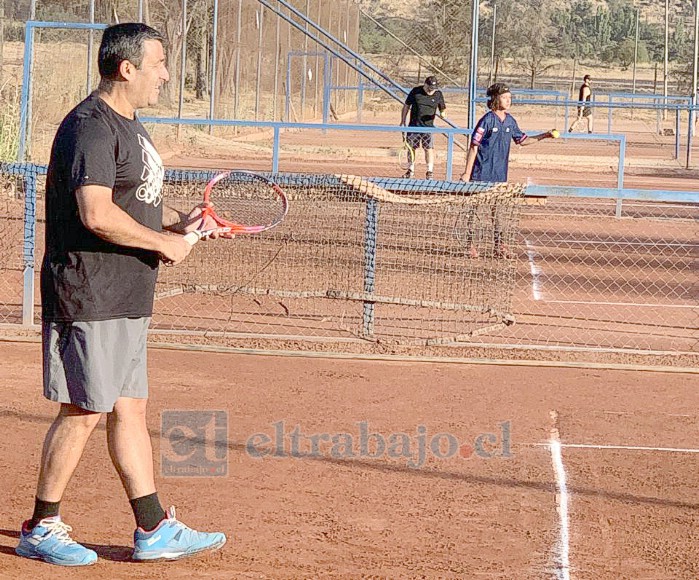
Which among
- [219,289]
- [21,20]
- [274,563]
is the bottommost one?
[274,563]

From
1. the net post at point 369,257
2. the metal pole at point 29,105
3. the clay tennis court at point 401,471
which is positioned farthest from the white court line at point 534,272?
the metal pole at point 29,105

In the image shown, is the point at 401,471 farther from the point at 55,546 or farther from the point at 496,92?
the point at 496,92

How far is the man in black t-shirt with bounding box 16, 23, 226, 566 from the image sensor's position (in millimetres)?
4648

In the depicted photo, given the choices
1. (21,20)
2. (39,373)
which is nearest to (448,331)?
(39,373)

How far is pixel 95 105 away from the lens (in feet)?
15.4

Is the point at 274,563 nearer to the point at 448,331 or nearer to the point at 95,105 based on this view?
the point at 95,105

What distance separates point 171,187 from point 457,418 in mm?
4419

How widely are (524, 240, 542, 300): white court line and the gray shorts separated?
7.23m

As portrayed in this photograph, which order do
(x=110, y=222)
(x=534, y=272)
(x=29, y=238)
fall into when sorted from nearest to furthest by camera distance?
1. (x=110, y=222)
2. (x=29, y=238)
3. (x=534, y=272)

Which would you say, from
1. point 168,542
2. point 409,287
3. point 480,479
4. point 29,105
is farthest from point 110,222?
point 29,105

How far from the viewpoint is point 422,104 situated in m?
20.2

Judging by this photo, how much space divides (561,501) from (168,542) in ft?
6.66

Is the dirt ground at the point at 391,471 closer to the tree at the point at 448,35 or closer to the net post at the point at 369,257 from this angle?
the net post at the point at 369,257

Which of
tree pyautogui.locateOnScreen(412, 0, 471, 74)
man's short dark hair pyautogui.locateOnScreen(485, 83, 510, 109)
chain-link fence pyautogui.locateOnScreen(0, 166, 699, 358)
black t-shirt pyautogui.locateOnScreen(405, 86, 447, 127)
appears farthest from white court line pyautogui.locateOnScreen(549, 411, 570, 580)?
tree pyautogui.locateOnScreen(412, 0, 471, 74)
